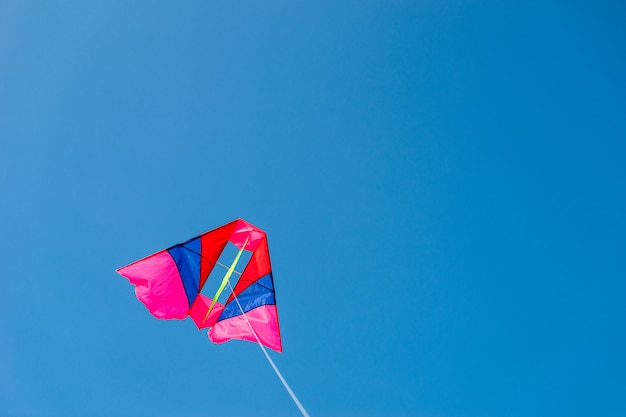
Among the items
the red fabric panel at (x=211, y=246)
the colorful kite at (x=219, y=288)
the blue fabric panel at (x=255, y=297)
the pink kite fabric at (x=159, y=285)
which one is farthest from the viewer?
the blue fabric panel at (x=255, y=297)

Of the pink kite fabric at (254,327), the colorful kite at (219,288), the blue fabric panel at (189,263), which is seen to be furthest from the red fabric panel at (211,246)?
the pink kite fabric at (254,327)

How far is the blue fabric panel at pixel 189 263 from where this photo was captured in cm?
771

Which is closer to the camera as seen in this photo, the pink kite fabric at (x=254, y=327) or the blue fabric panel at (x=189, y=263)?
the blue fabric panel at (x=189, y=263)

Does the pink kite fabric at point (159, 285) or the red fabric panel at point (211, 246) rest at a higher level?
the red fabric panel at point (211, 246)

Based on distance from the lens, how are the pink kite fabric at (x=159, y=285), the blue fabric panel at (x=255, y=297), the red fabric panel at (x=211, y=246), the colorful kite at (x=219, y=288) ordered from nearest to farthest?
the pink kite fabric at (x=159, y=285), the colorful kite at (x=219, y=288), the red fabric panel at (x=211, y=246), the blue fabric panel at (x=255, y=297)

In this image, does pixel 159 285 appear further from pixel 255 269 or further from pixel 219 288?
pixel 255 269

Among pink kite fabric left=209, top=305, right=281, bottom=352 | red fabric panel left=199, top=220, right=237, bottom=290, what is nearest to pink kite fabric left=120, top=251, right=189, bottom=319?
red fabric panel left=199, top=220, right=237, bottom=290

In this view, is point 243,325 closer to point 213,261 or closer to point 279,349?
point 279,349

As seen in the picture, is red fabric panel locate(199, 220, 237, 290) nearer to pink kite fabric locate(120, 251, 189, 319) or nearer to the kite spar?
the kite spar

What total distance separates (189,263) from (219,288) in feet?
2.53

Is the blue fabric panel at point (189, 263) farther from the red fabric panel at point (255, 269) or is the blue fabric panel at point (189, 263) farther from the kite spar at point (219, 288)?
the red fabric panel at point (255, 269)

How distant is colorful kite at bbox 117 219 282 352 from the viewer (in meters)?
7.53

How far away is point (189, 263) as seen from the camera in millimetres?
7934

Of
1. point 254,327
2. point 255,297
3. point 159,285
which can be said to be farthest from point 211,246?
point 254,327
